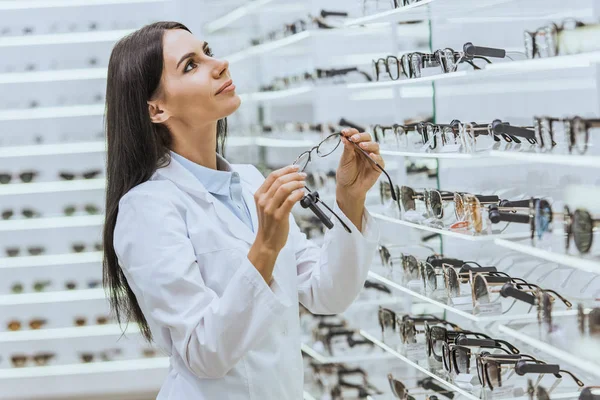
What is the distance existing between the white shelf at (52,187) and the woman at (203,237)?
14.9 feet

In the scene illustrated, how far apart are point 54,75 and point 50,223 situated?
1210mm

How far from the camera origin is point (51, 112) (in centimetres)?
692

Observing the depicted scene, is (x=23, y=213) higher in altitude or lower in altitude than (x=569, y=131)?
lower

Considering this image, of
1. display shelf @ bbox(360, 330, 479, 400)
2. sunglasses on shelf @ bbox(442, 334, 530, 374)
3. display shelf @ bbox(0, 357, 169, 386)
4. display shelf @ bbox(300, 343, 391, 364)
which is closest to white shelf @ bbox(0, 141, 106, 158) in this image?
display shelf @ bbox(0, 357, 169, 386)

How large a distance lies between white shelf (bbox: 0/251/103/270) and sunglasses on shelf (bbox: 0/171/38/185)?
0.63 m

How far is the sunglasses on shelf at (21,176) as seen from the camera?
6.87 metres

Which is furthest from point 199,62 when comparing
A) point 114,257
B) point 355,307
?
point 355,307

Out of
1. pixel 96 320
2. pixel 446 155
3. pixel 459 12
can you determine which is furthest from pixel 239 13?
pixel 446 155

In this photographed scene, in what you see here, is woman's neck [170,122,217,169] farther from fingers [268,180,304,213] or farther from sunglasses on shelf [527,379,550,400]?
sunglasses on shelf [527,379,550,400]

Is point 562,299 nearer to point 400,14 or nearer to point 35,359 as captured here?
point 400,14

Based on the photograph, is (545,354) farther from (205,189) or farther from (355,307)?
(355,307)

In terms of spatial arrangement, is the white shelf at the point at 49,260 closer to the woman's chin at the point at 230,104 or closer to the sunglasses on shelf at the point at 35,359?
the sunglasses on shelf at the point at 35,359

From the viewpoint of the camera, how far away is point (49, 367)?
22.7 feet

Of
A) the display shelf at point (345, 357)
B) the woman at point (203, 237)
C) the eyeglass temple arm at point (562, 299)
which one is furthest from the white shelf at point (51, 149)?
the eyeglass temple arm at point (562, 299)
